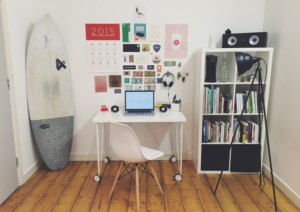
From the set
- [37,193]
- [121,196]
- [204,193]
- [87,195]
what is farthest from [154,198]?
[37,193]

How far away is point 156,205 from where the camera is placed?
207cm

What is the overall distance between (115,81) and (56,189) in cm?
142

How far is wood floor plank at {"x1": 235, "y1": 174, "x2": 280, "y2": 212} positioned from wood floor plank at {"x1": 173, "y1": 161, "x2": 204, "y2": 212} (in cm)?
56

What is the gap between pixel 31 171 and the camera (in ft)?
8.50

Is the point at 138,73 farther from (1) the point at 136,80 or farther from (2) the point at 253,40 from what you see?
(2) the point at 253,40

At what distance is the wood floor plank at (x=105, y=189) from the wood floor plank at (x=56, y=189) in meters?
0.39

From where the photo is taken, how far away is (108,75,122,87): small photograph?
2822 millimetres

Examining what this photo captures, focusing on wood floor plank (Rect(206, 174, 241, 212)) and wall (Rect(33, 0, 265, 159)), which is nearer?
wood floor plank (Rect(206, 174, 241, 212))

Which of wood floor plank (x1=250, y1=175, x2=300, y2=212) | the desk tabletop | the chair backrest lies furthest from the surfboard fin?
wood floor plank (x1=250, y1=175, x2=300, y2=212)

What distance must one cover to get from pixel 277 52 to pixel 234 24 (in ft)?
2.09

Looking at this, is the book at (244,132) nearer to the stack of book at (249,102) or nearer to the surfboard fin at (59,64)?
the stack of book at (249,102)

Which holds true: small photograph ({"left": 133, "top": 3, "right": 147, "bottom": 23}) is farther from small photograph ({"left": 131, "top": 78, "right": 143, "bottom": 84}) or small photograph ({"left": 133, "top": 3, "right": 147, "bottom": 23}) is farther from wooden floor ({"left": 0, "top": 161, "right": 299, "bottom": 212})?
wooden floor ({"left": 0, "top": 161, "right": 299, "bottom": 212})

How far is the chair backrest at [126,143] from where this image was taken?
1876 mm

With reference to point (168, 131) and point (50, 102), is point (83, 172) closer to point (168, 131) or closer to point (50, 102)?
point (50, 102)
